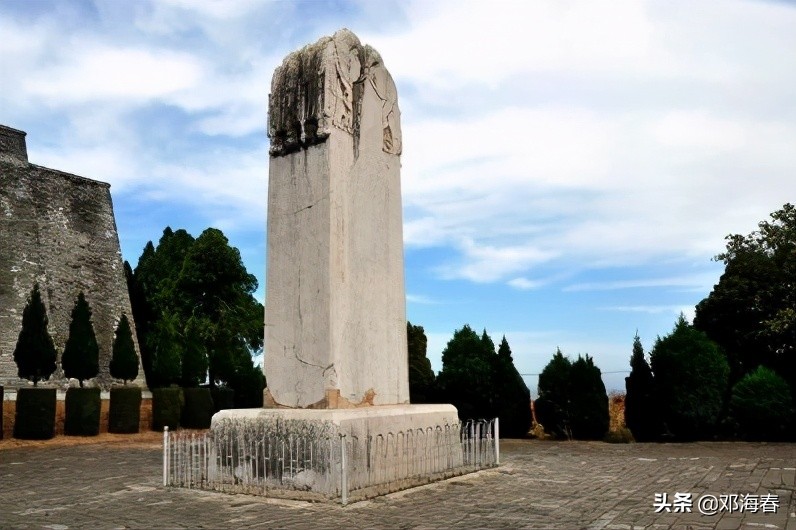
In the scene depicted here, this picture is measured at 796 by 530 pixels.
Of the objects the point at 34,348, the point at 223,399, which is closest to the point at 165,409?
the point at 223,399

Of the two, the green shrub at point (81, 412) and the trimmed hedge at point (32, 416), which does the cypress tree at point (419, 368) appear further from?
the trimmed hedge at point (32, 416)

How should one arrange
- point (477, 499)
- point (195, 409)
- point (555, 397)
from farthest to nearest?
point (195, 409)
point (555, 397)
point (477, 499)

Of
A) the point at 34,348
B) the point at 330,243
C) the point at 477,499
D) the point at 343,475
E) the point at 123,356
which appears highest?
the point at 330,243

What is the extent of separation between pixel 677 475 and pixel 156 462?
8487mm

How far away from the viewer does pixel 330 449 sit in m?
6.97

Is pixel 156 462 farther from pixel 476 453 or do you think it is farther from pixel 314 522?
pixel 314 522

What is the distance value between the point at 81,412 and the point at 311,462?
584 inches

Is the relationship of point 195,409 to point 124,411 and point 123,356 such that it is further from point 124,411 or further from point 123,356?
point 123,356

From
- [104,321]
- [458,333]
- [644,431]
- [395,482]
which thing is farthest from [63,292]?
[395,482]

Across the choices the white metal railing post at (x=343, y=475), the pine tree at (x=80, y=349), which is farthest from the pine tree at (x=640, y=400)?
the pine tree at (x=80, y=349)

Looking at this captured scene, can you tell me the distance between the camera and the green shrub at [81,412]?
19.4 m

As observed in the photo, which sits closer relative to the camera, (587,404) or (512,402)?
(587,404)

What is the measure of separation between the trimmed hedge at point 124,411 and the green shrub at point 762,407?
637 inches

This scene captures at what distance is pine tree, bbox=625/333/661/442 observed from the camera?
16.2 m
